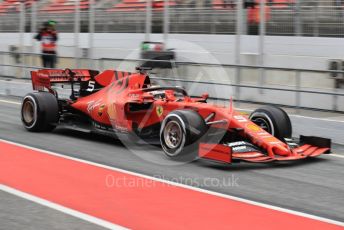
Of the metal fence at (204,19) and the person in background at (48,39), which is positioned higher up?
the metal fence at (204,19)

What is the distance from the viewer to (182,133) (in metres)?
8.09

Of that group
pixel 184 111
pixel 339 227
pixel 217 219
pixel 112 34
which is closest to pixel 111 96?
pixel 184 111

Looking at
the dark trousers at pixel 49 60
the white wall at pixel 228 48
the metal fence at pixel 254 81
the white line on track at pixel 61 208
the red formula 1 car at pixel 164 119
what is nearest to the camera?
the white line on track at pixel 61 208

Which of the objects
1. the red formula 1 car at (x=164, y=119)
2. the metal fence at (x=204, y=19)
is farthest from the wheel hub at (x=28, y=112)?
the metal fence at (x=204, y=19)

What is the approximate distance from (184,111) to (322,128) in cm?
344

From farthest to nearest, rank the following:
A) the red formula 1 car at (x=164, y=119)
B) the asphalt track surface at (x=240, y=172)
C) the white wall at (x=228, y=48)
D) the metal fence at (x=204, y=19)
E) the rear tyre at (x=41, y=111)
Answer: the metal fence at (x=204, y=19)
the white wall at (x=228, y=48)
the rear tyre at (x=41, y=111)
the red formula 1 car at (x=164, y=119)
the asphalt track surface at (x=240, y=172)

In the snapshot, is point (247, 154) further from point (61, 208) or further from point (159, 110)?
point (61, 208)

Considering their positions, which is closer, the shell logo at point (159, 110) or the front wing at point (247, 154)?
the front wing at point (247, 154)

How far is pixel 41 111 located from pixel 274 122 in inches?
159

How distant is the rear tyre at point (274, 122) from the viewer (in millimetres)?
8820

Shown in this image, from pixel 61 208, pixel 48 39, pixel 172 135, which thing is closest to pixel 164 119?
pixel 172 135

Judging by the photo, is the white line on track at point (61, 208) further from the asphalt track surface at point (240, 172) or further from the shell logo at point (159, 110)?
the shell logo at point (159, 110)

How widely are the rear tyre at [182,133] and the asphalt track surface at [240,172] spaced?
6.5 inches

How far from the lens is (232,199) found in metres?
6.43
